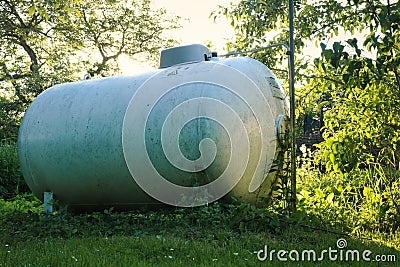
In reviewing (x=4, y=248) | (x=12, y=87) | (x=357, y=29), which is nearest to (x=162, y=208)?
(x=4, y=248)

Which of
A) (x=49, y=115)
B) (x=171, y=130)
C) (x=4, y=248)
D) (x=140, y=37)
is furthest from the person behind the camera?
(x=140, y=37)

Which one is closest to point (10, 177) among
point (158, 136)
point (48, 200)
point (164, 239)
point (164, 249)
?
point (48, 200)

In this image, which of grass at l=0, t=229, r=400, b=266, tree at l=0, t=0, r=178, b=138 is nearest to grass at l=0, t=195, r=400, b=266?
grass at l=0, t=229, r=400, b=266

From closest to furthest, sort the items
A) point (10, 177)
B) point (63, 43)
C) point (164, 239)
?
point (164, 239)
point (10, 177)
point (63, 43)

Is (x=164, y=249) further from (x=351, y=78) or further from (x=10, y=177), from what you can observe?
(x=10, y=177)

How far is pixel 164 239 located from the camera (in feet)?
12.9

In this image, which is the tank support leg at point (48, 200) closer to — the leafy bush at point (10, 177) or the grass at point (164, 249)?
the grass at point (164, 249)

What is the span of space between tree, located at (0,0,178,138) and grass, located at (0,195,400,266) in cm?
1049

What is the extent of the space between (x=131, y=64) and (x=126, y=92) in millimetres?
14454

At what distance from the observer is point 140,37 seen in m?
18.6

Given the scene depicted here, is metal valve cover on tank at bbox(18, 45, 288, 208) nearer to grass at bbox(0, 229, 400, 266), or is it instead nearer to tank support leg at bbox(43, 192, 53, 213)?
tank support leg at bbox(43, 192, 53, 213)

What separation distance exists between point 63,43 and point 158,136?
14.0 metres

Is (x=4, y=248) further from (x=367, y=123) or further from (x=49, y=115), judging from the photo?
(x=367, y=123)

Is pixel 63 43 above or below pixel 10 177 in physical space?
above
